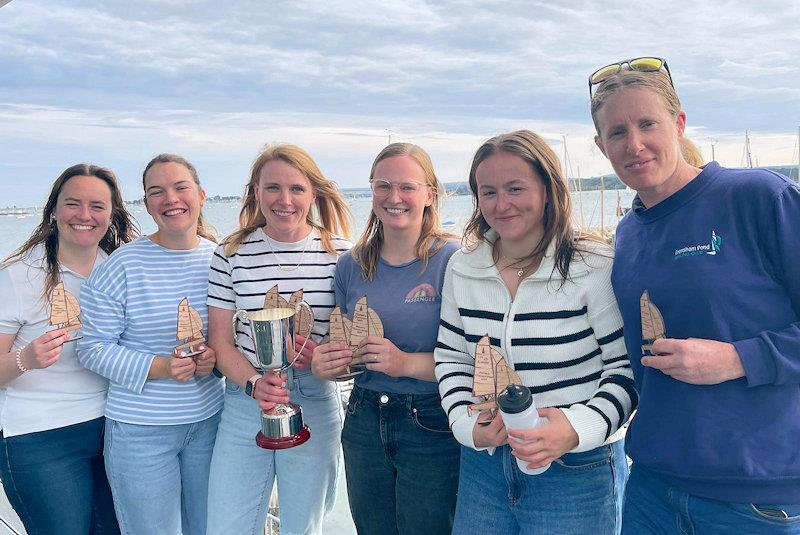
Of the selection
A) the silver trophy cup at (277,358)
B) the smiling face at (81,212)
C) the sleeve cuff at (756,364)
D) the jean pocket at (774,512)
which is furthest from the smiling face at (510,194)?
the smiling face at (81,212)

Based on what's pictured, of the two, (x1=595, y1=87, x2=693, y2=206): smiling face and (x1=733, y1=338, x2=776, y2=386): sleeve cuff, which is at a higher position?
(x1=595, y1=87, x2=693, y2=206): smiling face

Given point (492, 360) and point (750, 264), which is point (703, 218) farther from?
point (492, 360)

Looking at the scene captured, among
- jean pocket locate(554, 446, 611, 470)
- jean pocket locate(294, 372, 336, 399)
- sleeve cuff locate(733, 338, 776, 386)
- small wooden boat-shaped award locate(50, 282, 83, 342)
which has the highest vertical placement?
small wooden boat-shaped award locate(50, 282, 83, 342)

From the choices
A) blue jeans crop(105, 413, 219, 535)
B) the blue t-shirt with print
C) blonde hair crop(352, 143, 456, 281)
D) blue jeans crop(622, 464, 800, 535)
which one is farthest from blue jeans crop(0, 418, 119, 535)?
blue jeans crop(622, 464, 800, 535)

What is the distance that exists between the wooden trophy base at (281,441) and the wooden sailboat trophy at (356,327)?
0.84ft

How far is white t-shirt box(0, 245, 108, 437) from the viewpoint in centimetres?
213

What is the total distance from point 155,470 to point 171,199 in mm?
997

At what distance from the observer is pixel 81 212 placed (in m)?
2.23

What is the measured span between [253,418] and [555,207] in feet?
4.28

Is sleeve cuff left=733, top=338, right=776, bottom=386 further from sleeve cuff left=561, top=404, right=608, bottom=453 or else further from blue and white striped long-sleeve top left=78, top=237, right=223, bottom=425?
blue and white striped long-sleeve top left=78, top=237, right=223, bottom=425

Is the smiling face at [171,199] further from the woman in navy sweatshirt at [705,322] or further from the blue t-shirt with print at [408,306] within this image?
the woman in navy sweatshirt at [705,322]

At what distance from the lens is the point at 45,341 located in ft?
6.40

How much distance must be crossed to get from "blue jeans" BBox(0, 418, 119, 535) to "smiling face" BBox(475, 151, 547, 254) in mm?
1715

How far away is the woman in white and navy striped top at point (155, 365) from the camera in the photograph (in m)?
2.10
